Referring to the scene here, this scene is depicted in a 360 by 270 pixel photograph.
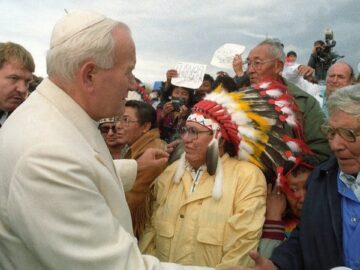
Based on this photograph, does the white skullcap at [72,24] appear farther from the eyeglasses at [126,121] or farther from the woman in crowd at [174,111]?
the woman in crowd at [174,111]

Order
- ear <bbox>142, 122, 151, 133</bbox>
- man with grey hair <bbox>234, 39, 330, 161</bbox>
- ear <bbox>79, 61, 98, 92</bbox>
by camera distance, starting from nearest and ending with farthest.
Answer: ear <bbox>79, 61, 98, 92</bbox> → man with grey hair <bbox>234, 39, 330, 161</bbox> → ear <bbox>142, 122, 151, 133</bbox>

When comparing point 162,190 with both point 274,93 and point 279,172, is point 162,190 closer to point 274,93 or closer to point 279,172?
point 279,172

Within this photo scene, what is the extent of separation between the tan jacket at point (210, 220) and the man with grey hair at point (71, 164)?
1.17m

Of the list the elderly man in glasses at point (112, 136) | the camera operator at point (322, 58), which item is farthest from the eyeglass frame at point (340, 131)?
the camera operator at point (322, 58)

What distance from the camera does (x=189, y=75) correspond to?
5781 mm

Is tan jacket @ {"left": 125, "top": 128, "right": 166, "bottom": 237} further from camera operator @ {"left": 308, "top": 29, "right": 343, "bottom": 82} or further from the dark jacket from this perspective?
camera operator @ {"left": 308, "top": 29, "right": 343, "bottom": 82}

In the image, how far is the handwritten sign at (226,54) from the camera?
221 inches

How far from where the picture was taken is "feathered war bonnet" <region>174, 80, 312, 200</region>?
126 inches

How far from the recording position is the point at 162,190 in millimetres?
3264

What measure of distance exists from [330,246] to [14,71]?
2.82 metres

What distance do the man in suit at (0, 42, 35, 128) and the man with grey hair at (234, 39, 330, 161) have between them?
2.15 m

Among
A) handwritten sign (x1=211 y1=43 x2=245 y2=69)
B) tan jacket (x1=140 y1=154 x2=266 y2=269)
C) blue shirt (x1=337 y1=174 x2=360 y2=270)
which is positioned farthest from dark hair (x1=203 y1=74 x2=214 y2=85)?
blue shirt (x1=337 y1=174 x2=360 y2=270)

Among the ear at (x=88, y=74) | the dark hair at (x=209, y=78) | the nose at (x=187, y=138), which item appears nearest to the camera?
the ear at (x=88, y=74)

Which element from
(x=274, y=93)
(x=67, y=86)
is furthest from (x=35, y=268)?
(x=274, y=93)
